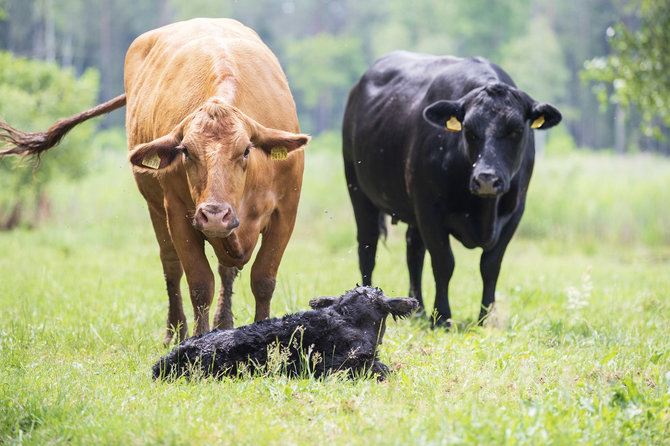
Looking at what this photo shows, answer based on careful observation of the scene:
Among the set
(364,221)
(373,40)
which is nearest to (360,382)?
(364,221)

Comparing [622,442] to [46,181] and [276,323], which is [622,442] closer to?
[276,323]

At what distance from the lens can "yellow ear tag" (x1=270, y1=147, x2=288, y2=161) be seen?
4914 millimetres

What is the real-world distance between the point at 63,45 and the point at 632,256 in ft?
120

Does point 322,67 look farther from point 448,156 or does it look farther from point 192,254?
point 192,254

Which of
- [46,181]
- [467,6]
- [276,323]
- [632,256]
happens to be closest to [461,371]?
[276,323]

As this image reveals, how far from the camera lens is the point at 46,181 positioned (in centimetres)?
1483

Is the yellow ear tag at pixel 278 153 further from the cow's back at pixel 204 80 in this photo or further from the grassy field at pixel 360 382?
the grassy field at pixel 360 382

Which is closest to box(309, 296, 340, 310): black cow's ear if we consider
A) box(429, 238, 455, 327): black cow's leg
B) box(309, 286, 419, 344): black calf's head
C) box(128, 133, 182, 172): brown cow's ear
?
box(309, 286, 419, 344): black calf's head

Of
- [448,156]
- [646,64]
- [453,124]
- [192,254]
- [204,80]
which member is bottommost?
[192,254]

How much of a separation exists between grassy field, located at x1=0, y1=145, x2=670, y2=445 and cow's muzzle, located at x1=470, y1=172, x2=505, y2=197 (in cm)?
93

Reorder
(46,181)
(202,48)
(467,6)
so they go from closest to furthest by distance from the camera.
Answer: (202,48)
(46,181)
(467,6)

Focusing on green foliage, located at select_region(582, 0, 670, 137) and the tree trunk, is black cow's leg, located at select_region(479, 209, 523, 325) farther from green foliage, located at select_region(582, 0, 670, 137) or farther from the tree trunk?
the tree trunk

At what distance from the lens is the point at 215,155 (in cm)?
452

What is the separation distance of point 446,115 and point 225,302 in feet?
6.99
